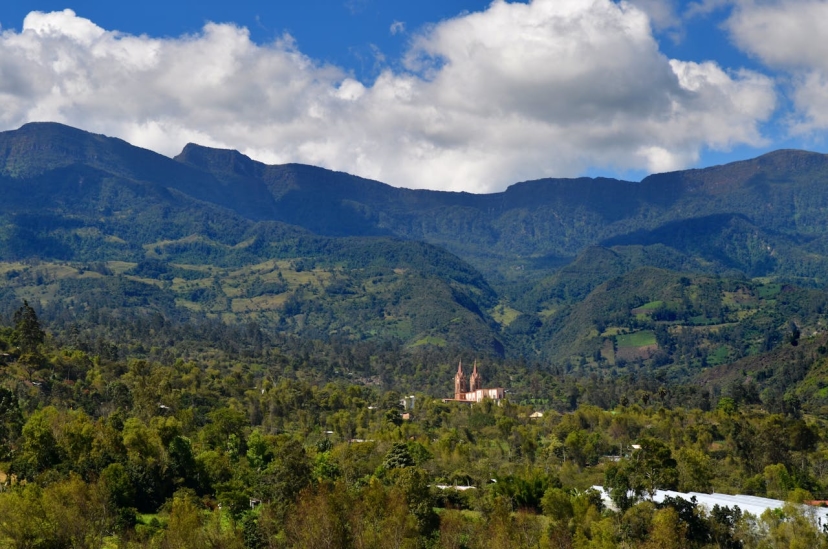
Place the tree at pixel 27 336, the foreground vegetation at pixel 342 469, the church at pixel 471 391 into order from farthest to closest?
1. the church at pixel 471 391
2. the tree at pixel 27 336
3. the foreground vegetation at pixel 342 469

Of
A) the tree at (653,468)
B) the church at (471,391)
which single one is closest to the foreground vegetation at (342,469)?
the tree at (653,468)

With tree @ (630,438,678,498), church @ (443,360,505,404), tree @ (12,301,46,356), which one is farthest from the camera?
church @ (443,360,505,404)

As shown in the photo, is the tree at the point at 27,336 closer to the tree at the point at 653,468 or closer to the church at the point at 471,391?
the church at the point at 471,391

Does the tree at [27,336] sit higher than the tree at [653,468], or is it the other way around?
the tree at [27,336]

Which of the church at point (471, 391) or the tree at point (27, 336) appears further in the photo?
the church at point (471, 391)

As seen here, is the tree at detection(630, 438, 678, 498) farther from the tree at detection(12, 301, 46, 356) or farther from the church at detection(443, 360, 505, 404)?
the church at detection(443, 360, 505, 404)

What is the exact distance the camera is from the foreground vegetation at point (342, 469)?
189 ft

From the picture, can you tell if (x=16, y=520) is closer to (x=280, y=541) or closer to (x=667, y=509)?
(x=280, y=541)

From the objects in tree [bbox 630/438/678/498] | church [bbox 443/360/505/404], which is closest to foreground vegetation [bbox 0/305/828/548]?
tree [bbox 630/438/678/498]

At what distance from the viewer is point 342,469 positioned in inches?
3091

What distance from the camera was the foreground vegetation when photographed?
189ft

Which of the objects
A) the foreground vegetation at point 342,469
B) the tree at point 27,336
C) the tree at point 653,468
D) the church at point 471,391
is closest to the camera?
the foreground vegetation at point 342,469

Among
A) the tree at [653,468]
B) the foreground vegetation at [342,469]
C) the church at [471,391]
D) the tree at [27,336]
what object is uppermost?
the tree at [27,336]

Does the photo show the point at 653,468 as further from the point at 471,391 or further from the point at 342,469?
the point at 471,391
